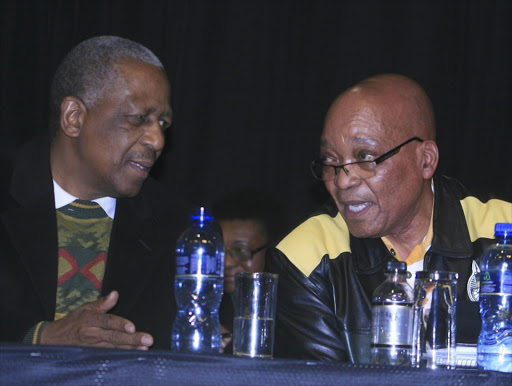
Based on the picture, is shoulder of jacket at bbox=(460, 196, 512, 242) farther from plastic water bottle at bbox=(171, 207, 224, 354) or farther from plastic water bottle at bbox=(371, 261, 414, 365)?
plastic water bottle at bbox=(171, 207, 224, 354)

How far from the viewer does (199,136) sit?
377 cm

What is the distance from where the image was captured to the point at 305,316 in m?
2.31

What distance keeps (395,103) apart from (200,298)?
106cm

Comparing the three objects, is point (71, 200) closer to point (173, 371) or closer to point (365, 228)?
point (365, 228)

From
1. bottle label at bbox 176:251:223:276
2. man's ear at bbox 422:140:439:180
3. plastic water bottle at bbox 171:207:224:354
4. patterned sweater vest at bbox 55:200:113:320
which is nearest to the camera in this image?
bottle label at bbox 176:251:223:276

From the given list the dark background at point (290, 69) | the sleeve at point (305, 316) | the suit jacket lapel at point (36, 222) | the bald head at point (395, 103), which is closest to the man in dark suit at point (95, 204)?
the suit jacket lapel at point (36, 222)

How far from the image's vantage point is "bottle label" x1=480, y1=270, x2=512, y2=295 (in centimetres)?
162

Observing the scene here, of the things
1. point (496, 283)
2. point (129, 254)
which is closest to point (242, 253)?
point (129, 254)

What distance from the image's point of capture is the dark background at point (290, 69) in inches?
148

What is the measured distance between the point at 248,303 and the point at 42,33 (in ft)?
8.35

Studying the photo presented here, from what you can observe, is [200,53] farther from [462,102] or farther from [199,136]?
[462,102]

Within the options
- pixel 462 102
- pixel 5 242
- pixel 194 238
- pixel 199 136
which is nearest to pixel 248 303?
pixel 194 238

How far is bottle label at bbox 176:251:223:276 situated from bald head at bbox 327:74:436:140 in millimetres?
954

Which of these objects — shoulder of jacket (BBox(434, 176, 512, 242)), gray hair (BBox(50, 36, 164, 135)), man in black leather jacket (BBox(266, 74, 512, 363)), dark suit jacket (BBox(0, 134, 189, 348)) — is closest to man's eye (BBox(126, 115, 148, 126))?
gray hair (BBox(50, 36, 164, 135))
